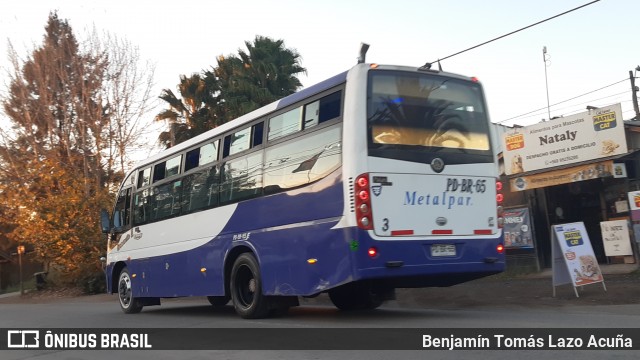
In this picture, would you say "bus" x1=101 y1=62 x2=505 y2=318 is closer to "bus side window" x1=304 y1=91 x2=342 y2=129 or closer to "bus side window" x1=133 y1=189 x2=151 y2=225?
"bus side window" x1=304 y1=91 x2=342 y2=129

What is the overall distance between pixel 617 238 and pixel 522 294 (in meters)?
4.66

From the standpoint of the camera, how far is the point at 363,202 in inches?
326

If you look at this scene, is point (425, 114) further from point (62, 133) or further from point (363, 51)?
point (62, 133)

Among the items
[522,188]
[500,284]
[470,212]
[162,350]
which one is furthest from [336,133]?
[522,188]

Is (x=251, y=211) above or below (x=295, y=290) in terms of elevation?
Result: above

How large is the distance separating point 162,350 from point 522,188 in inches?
609

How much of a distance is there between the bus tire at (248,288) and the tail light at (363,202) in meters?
2.49

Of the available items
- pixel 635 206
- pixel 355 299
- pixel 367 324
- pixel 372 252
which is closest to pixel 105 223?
pixel 355 299

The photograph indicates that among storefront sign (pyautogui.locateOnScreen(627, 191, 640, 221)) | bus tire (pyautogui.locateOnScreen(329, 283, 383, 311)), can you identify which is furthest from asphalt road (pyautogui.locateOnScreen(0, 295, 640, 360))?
storefront sign (pyautogui.locateOnScreen(627, 191, 640, 221))

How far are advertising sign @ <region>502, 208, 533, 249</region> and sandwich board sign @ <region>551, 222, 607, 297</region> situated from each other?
6.25m

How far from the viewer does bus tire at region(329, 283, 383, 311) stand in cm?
1128

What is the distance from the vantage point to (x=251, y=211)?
33.7 ft

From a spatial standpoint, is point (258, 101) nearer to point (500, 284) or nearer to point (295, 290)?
point (500, 284)

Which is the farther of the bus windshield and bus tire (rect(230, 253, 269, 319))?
bus tire (rect(230, 253, 269, 319))
